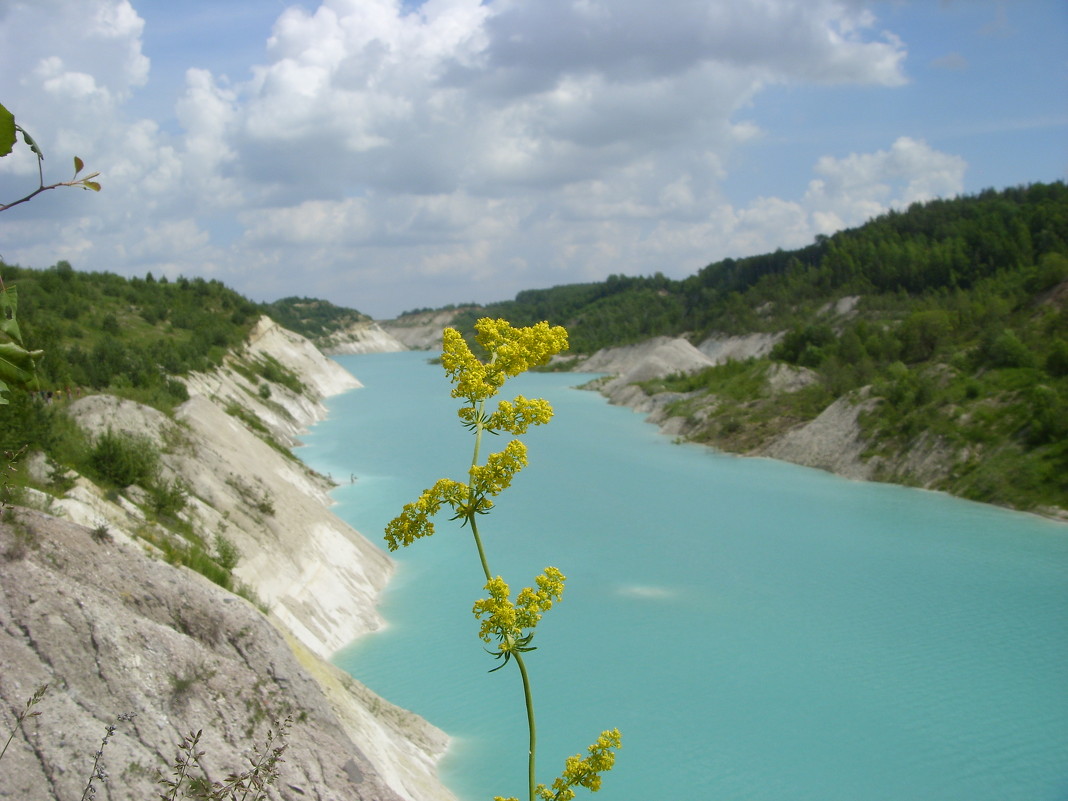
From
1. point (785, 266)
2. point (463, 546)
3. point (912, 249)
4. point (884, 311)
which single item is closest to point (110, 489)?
point (463, 546)

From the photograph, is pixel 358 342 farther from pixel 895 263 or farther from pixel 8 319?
pixel 8 319

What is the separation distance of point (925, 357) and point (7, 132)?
4926 cm

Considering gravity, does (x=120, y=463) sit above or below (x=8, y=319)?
above

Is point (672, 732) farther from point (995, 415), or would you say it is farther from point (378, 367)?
point (378, 367)

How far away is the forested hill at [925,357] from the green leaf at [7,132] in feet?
110

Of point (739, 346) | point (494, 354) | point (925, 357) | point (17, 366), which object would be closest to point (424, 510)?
point (494, 354)

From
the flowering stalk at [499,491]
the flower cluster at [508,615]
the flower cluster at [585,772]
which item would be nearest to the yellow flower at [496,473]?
the flowering stalk at [499,491]

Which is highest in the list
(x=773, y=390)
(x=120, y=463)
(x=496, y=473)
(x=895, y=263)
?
(x=895, y=263)

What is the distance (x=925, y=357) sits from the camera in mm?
45750

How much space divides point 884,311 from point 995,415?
41.2m

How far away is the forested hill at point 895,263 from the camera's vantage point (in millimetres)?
77250

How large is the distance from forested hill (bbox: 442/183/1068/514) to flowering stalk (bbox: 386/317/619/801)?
31.0 metres

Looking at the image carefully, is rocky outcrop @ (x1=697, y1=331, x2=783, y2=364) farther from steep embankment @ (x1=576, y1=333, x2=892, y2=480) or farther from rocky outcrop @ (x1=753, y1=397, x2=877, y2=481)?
rocky outcrop @ (x1=753, y1=397, x2=877, y2=481)

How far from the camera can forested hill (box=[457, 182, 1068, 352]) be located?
77.2 meters
